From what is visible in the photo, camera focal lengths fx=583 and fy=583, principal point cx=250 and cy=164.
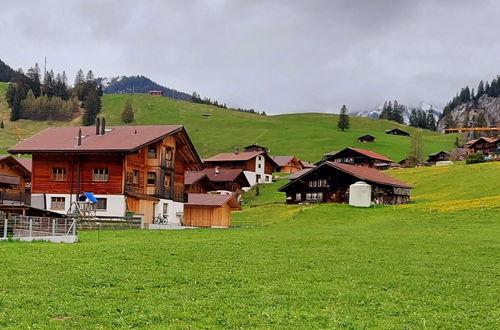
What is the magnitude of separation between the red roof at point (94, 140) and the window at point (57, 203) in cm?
502

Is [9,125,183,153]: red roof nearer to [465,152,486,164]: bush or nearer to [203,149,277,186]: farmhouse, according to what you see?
[203,149,277,186]: farmhouse

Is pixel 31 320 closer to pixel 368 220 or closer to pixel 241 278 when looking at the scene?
pixel 241 278

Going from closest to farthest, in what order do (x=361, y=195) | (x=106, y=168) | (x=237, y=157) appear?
1. (x=106, y=168)
2. (x=361, y=195)
3. (x=237, y=157)

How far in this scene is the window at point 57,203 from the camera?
186 feet

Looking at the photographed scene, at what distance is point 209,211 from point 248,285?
4616 centimetres

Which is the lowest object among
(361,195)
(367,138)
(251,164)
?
(361,195)

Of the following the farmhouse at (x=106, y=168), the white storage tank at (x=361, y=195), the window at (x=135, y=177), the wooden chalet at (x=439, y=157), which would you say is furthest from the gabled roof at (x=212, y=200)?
the wooden chalet at (x=439, y=157)

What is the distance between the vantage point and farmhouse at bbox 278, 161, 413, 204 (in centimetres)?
8200

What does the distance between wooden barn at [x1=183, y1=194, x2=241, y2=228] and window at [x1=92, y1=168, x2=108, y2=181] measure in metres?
12.6

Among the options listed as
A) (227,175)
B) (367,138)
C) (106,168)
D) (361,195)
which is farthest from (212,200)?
(367,138)

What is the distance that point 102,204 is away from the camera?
181 ft

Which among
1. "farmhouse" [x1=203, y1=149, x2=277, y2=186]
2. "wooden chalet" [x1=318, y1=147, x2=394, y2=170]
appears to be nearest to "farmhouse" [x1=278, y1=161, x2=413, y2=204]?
"farmhouse" [x1=203, y1=149, x2=277, y2=186]

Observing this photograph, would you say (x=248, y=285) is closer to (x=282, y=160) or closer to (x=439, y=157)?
(x=282, y=160)

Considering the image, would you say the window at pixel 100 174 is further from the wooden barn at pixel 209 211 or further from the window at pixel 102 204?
the wooden barn at pixel 209 211
